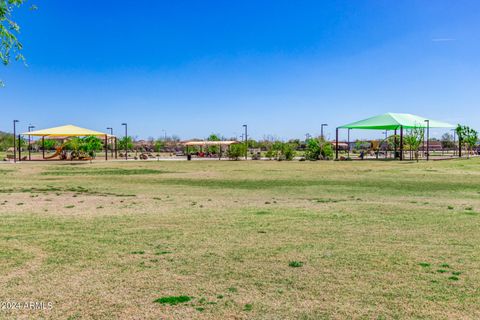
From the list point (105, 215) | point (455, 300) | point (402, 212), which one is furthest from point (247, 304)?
point (402, 212)

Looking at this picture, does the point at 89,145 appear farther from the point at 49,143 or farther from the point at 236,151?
the point at 49,143

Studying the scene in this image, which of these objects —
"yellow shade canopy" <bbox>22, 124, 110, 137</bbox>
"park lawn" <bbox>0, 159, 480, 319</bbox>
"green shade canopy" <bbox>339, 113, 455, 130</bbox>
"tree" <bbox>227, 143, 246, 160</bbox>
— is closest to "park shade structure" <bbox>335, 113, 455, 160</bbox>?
"green shade canopy" <bbox>339, 113, 455, 130</bbox>

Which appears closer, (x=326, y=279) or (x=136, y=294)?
(x=136, y=294)

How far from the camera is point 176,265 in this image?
6.92 meters

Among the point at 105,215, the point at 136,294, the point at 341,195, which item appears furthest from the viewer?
the point at 341,195

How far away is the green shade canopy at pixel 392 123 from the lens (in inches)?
2168

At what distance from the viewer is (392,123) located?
5494 cm

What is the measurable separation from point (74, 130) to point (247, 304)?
50910mm

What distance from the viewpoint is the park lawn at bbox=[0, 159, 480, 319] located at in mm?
5227

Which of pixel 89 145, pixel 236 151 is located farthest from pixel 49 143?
pixel 236 151

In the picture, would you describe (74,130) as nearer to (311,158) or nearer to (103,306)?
(311,158)

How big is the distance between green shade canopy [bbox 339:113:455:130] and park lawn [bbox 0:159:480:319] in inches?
1693

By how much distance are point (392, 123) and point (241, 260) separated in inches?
2021

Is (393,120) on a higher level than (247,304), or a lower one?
higher
